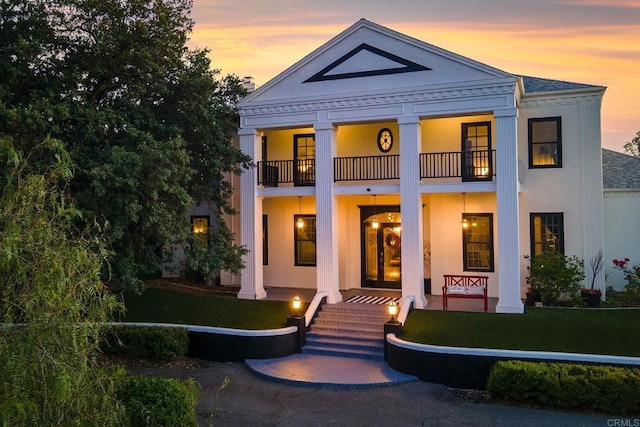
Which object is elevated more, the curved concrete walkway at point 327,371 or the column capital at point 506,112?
the column capital at point 506,112

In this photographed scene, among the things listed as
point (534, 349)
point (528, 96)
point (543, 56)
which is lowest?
point (534, 349)

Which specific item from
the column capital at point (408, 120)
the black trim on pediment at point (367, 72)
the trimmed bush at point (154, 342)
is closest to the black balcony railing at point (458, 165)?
the column capital at point (408, 120)

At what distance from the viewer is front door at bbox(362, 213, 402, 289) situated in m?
18.1

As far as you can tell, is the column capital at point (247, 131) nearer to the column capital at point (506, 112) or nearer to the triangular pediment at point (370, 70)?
the triangular pediment at point (370, 70)

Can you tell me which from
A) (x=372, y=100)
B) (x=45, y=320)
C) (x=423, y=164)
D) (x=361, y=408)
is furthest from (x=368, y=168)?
(x=45, y=320)

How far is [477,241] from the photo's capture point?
16.9 metres

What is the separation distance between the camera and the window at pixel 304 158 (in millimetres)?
18469

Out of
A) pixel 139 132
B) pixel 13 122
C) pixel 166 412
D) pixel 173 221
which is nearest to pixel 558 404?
pixel 166 412

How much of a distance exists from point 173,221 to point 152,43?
15.5ft

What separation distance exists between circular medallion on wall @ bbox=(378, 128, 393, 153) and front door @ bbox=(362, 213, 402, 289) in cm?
236

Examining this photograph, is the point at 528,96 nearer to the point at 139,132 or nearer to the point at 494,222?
the point at 494,222

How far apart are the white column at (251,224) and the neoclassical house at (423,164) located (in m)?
0.04

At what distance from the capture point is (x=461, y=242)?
1703cm

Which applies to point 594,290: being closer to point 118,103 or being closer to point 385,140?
point 385,140
